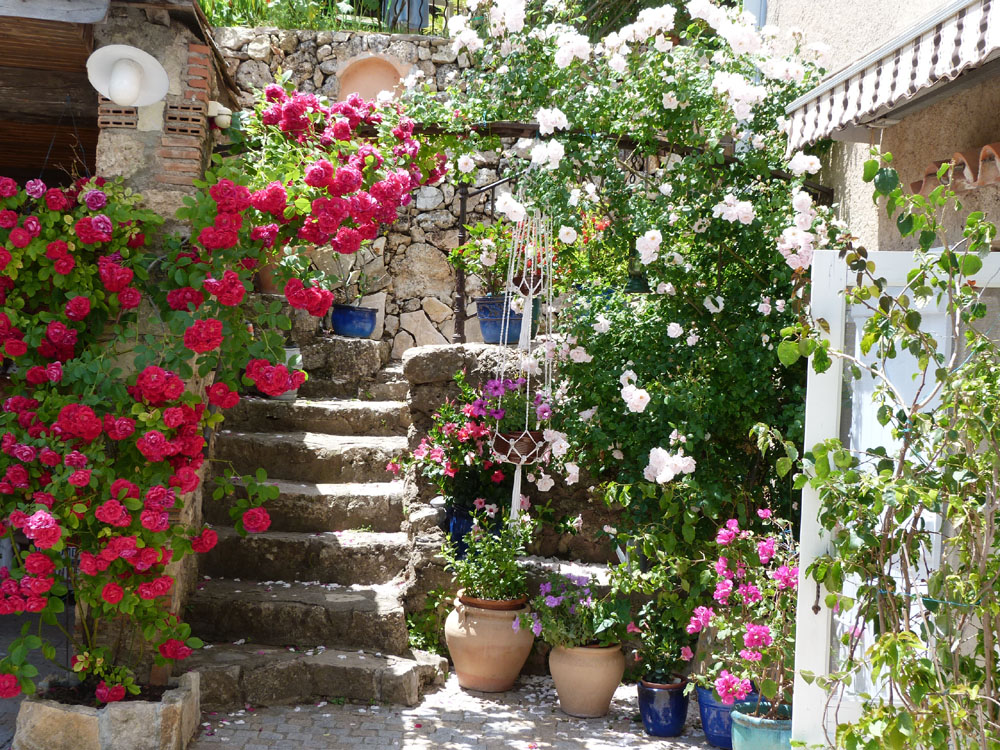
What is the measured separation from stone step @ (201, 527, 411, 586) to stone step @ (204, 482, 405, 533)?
0.73 feet

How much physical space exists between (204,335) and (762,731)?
284cm

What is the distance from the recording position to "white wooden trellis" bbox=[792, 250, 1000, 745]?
10.9ft

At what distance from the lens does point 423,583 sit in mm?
5707

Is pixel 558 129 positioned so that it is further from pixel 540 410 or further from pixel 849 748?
pixel 849 748

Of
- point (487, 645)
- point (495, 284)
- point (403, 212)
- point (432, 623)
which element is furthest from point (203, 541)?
point (403, 212)

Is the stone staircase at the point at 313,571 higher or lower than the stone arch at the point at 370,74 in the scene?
lower

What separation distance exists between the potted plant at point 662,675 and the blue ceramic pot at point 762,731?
50 centimetres

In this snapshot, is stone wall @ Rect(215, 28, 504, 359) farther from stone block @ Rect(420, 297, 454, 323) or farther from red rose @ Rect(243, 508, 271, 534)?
red rose @ Rect(243, 508, 271, 534)

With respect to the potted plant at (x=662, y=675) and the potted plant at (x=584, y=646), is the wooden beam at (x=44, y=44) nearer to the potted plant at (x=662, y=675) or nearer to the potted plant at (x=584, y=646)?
the potted plant at (x=584, y=646)

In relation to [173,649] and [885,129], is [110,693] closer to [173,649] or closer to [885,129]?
[173,649]

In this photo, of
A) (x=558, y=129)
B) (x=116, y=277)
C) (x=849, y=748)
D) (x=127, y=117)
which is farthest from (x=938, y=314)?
(x=127, y=117)

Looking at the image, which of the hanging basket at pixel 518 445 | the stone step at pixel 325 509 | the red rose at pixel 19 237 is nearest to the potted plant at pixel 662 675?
the hanging basket at pixel 518 445

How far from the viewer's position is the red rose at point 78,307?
4.00 meters

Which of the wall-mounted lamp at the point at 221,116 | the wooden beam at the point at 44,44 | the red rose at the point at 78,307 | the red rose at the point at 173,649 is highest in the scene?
the wooden beam at the point at 44,44
